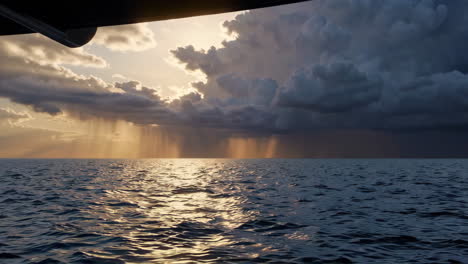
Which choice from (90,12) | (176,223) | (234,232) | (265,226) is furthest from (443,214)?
(90,12)

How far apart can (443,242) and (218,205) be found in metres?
11.1

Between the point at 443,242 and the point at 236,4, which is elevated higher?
the point at 236,4

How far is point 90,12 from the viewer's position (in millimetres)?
6242

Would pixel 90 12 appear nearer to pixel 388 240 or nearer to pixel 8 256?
pixel 8 256

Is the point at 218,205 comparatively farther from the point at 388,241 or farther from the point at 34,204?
the point at 34,204

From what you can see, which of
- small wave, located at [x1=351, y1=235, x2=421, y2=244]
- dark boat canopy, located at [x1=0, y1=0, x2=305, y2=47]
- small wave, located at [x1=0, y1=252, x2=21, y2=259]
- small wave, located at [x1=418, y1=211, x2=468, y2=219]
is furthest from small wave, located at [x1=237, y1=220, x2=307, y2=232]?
dark boat canopy, located at [x1=0, y1=0, x2=305, y2=47]

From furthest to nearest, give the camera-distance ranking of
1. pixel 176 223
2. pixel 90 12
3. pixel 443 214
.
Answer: pixel 443 214 < pixel 176 223 < pixel 90 12

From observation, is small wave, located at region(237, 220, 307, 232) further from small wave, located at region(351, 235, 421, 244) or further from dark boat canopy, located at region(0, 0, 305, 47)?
dark boat canopy, located at region(0, 0, 305, 47)

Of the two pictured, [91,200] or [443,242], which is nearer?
[443,242]

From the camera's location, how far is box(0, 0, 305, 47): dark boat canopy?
18.3 ft

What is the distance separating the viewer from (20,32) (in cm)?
728

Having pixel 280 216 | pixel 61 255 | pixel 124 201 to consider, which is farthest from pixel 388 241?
pixel 124 201

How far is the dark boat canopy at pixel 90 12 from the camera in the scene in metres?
5.58

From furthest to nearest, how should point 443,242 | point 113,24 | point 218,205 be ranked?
point 218,205 → point 443,242 → point 113,24
